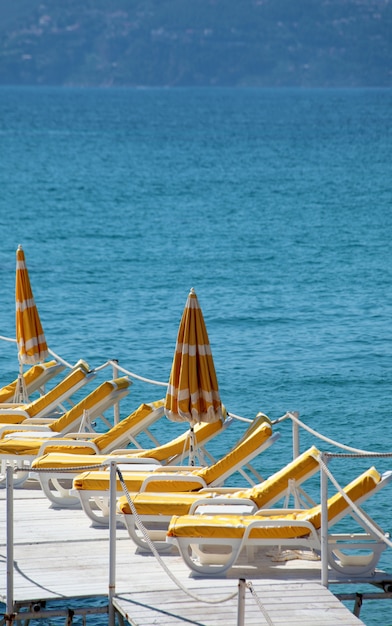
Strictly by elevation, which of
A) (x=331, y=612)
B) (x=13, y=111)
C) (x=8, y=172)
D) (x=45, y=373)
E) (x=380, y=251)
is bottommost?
(x=331, y=612)

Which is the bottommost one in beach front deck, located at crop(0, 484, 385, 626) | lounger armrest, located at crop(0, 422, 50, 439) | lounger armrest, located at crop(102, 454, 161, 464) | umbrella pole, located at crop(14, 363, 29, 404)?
beach front deck, located at crop(0, 484, 385, 626)

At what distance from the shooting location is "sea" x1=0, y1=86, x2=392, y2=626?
69.3 feet

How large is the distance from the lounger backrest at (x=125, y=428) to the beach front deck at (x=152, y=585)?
65.2 inches

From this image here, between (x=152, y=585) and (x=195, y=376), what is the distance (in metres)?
2.42

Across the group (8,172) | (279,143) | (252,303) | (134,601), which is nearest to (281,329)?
(252,303)

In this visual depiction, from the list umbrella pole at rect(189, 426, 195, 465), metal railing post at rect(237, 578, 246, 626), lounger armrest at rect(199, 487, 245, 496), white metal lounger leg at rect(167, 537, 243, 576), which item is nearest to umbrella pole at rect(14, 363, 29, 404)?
umbrella pole at rect(189, 426, 195, 465)

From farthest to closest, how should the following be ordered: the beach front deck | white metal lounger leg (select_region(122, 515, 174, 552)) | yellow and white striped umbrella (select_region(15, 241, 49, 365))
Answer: yellow and white striped umbrella (select_region(15, 241, 49, 365)) < white metal lounger leg (select_region(122, 515, 174, 552)) < the beach front deck

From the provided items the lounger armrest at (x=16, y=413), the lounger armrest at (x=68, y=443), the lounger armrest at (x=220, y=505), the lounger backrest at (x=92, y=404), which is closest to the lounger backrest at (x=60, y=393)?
the lounger armrest at (x=16, y=413)

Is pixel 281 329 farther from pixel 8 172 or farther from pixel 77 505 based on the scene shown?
pixel 8 172

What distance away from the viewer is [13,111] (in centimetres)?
13950

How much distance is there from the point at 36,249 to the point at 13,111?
101155mm

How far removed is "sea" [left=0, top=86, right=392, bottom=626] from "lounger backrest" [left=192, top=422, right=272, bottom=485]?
111 inches

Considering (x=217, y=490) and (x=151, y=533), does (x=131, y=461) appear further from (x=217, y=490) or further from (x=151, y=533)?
(x=151, y=533)

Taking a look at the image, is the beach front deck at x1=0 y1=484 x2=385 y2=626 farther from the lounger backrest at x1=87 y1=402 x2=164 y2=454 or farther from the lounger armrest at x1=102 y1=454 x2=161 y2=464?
the lounger backrest at x1=87 y1=402 x2=164 y2=454
